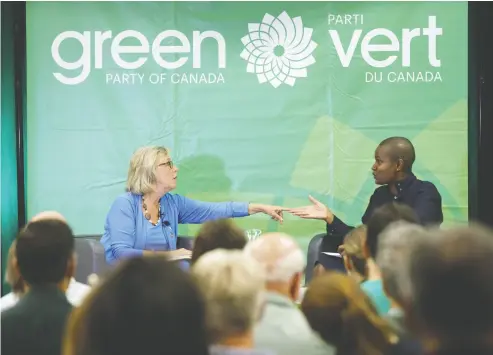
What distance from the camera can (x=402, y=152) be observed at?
4449 millimetres

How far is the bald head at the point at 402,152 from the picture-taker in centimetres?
444

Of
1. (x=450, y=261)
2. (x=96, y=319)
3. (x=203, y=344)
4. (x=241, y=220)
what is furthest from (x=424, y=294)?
(x=241, y=220)

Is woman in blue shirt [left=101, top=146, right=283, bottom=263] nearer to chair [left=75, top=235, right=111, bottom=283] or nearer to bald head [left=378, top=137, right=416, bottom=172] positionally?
chair [left=75, top=235, right=111, bottom=283]

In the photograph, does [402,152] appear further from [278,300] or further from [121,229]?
[278,300]

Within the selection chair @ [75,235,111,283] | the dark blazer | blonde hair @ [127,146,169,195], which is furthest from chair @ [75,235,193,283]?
the dark blazer

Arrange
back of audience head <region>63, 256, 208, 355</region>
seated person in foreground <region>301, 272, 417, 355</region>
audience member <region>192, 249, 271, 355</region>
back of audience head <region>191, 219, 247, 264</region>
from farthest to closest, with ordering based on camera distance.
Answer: back of audience head <region>191, 219, 247, 264</region> → seated person in foreground <region>301, 272, 417, 355</region> → audience member <region>192, 249, 271, 355</region> → back of audience head <region>63, 256, 208, 355</region>

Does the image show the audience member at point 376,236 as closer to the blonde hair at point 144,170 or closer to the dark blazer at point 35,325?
the dark blazer at point 35,325

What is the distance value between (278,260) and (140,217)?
6.98 ft

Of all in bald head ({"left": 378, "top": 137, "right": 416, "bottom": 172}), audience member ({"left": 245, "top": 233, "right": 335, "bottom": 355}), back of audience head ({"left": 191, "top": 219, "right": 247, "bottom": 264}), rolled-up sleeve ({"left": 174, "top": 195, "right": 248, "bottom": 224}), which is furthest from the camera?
rolled-up sleeve ({"left": 174, "top": 195, "right": 248, "bottom": 224})

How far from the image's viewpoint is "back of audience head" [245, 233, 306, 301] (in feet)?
7.53

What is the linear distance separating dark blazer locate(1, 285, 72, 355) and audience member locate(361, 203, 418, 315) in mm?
1070

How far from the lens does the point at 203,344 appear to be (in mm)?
1149

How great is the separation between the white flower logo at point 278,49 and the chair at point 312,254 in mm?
1085

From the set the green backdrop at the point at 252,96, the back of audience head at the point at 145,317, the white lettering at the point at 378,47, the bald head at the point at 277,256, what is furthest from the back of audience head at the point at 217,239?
the white lettering at the point at 378,47
